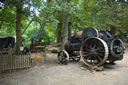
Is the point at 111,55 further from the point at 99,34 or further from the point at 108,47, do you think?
the point at 99,34

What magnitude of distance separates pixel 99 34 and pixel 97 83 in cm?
287

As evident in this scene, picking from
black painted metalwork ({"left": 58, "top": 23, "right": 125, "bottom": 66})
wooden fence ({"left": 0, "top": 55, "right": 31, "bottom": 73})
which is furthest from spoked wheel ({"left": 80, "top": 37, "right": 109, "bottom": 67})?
wooden fence ({"left": 0, "top": 55, "right": 31, "bottom": 73})

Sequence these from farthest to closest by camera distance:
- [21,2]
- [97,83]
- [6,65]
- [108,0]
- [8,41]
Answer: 1. [108,0]
2. [8,41]
3. [6,65]
4. [21,2]
5. [97,83]

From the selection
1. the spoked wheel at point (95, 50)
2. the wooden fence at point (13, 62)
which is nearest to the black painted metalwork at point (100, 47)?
the spoked wheel at point (95, 50)

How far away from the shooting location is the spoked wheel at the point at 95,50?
517 centimetres

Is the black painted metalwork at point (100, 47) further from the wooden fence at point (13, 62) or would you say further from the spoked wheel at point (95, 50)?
the wooden fence at point (13, 62)

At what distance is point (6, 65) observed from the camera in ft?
17.4

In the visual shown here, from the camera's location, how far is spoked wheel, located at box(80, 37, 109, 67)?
517 centimetres

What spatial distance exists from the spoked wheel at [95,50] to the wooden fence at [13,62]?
10.3 feet

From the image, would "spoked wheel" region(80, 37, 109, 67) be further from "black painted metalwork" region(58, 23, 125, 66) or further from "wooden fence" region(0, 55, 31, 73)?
"wooden fence" region(0, 55, 31, 73)

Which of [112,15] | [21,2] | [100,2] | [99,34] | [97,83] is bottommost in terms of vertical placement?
[97,83]

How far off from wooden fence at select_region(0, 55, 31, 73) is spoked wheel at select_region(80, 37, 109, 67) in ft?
10.3

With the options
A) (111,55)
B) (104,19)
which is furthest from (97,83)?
(104,19)

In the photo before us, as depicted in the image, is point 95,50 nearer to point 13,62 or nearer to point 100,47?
point 100,47
